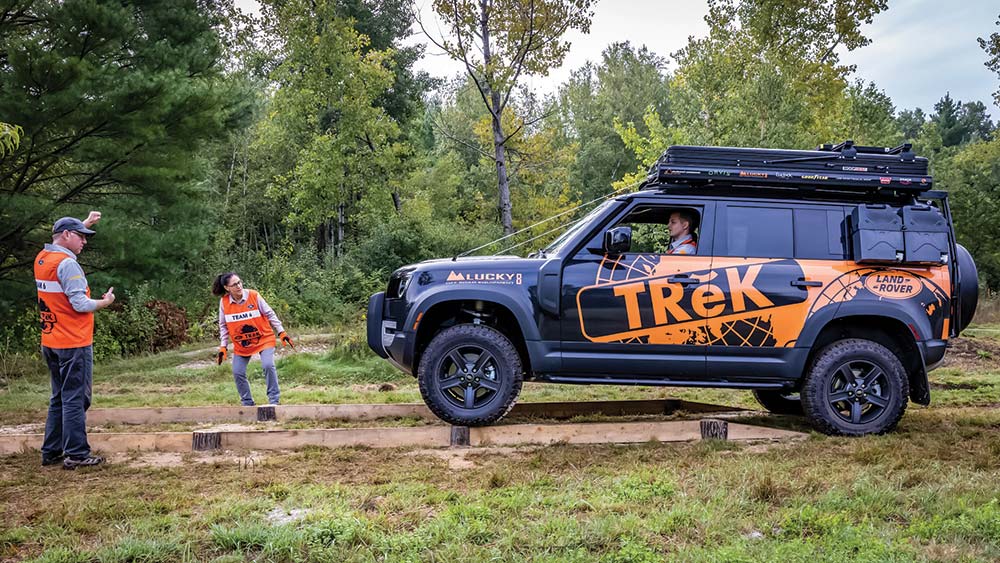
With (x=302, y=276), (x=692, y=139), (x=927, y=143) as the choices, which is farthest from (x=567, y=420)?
(x=927, y=143)

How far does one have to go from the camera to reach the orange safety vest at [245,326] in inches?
328

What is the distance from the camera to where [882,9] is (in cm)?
1980

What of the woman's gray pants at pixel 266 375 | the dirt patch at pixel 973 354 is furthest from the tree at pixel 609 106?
the woman's gray pants at pixel 266 375

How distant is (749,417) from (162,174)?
10.8 m

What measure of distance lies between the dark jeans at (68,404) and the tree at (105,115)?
6898 mm

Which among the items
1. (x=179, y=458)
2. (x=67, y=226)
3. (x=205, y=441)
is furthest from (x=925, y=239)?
(x=67, y=226)

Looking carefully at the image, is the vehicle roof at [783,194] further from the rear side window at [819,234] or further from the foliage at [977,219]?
the foliage at [977,219]

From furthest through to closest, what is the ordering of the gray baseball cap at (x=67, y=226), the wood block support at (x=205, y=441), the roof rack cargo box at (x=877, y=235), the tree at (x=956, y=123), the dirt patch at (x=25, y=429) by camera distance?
1. the tree at (x=956, y=123)
2. the dirt patch at (x=25, y=429)
3. the roof rack cargo box at (x=877, y=235)
4. the wood block support at (x=205, y=441)
5. the gray baseball cap at (x=67, y=226)

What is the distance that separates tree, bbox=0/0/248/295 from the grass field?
7.24 meters

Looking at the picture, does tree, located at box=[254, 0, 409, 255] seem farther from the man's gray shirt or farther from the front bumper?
the man's gray shirt

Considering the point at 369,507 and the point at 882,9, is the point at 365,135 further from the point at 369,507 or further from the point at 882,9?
the point at 369,507

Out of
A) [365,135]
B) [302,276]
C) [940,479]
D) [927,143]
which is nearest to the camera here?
[940,479]

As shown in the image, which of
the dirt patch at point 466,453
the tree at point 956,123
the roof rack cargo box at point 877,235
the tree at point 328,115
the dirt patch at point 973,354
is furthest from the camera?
the tree at point 956,123

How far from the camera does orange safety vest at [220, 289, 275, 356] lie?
8336 mm
